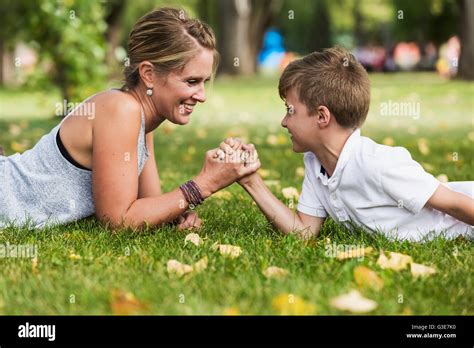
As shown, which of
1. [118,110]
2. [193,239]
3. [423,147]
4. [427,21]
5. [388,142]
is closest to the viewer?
[193,239]

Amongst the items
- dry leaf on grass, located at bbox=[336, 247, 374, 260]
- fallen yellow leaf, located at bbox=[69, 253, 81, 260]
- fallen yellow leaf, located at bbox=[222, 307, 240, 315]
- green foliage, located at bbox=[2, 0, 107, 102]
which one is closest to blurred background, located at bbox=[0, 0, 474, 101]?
green foliage, located at bbox=[2, 0, 107, 102]

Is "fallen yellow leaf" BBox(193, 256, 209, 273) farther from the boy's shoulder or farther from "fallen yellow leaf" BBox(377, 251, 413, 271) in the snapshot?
the boy's shoulder

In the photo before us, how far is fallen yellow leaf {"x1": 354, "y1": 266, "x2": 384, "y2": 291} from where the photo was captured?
8.43ft

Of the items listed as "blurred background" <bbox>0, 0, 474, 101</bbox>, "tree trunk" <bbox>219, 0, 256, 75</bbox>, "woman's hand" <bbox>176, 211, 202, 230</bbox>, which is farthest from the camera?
"tree trunk" <bbox>219, 0, 256, 75</bbox>

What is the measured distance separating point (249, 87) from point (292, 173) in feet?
37.4

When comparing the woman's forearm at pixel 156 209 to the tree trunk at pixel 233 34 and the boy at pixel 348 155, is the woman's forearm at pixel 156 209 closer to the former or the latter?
the boy at pixel 348 155

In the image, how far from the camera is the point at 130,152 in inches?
134

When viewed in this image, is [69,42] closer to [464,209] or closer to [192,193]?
[192,193]

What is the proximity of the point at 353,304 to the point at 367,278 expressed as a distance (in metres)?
0.28

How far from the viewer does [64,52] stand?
31.6ft

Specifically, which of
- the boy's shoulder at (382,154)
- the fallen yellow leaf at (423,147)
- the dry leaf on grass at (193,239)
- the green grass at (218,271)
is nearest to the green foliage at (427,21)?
the fallen yellow leaf at (423,147)

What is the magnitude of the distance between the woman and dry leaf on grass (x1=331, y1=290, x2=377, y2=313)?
117 cm

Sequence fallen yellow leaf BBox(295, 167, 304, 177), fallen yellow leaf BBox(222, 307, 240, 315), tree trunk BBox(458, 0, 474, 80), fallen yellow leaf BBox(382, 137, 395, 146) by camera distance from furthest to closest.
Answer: tree trunk BBox(458, 0, 474, 80)
fallen yellow leaf BBox(382, 137, 395, 146)
fallen yellow leaf BBox(295, 167, 304, 177)
fallen yellow leaf BBox(222, 307, 240, 315)

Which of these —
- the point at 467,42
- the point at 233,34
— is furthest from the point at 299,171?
the point at 233,34
